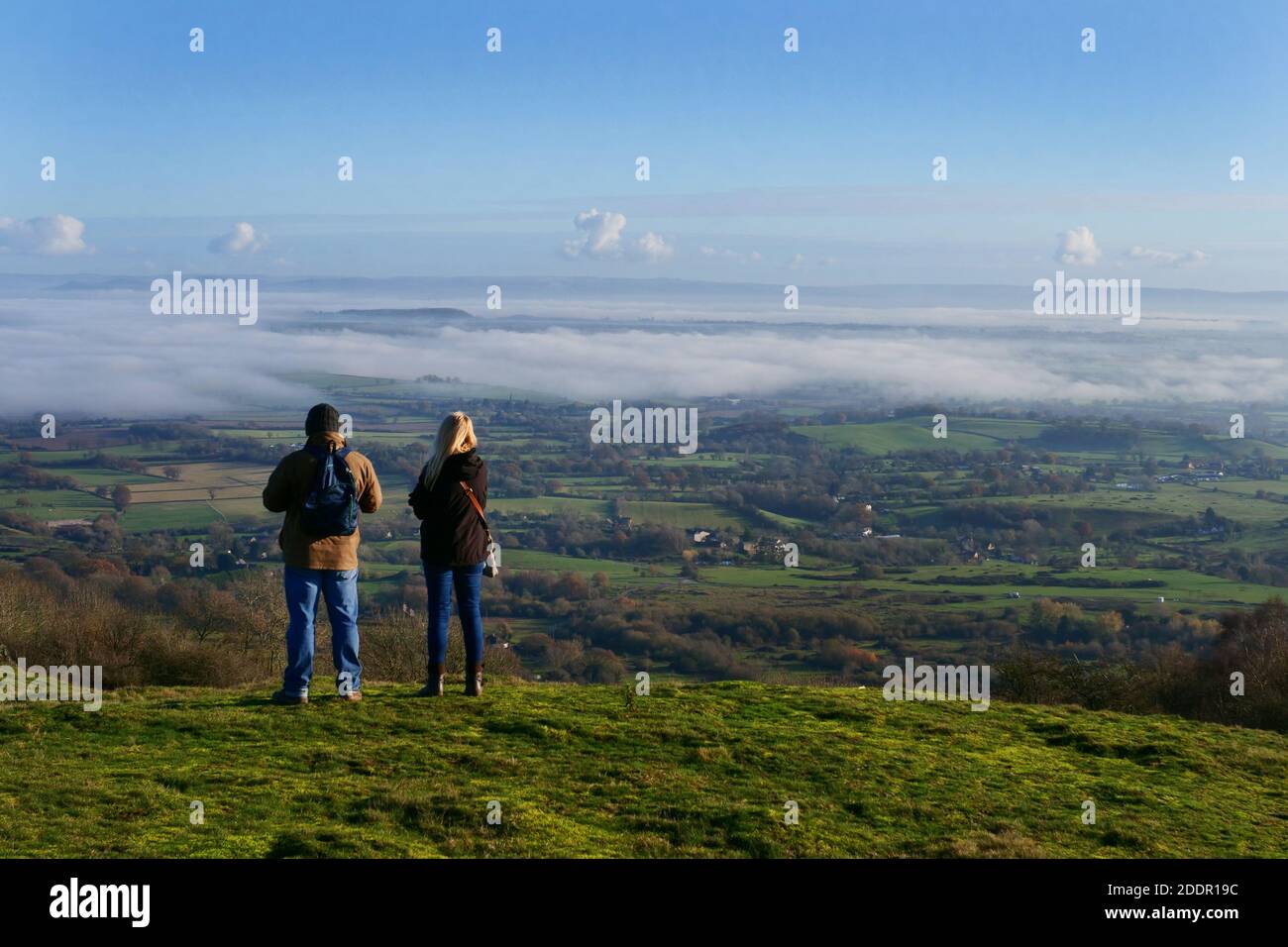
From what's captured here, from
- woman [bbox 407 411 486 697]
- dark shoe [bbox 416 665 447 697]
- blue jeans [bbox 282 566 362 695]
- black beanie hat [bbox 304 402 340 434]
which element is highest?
black beanie hat [bbox 304 402 340 434]

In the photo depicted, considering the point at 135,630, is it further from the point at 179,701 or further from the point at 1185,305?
the point at 1185,305

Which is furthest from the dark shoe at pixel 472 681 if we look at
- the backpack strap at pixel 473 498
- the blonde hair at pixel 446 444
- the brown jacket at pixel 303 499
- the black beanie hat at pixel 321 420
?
the black beanie hat at pixel 321 420

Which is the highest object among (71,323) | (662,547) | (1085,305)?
(71,323)

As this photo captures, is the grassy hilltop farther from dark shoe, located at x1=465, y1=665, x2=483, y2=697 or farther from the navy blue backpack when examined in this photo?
the navy blue backpack

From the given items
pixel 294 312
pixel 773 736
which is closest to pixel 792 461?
pixel 773 736

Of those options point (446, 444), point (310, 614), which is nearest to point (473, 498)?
point (446, 444)

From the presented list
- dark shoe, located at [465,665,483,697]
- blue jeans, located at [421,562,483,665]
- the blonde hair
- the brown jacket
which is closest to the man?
the brown jacket

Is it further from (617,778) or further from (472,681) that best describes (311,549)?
(617,778)
